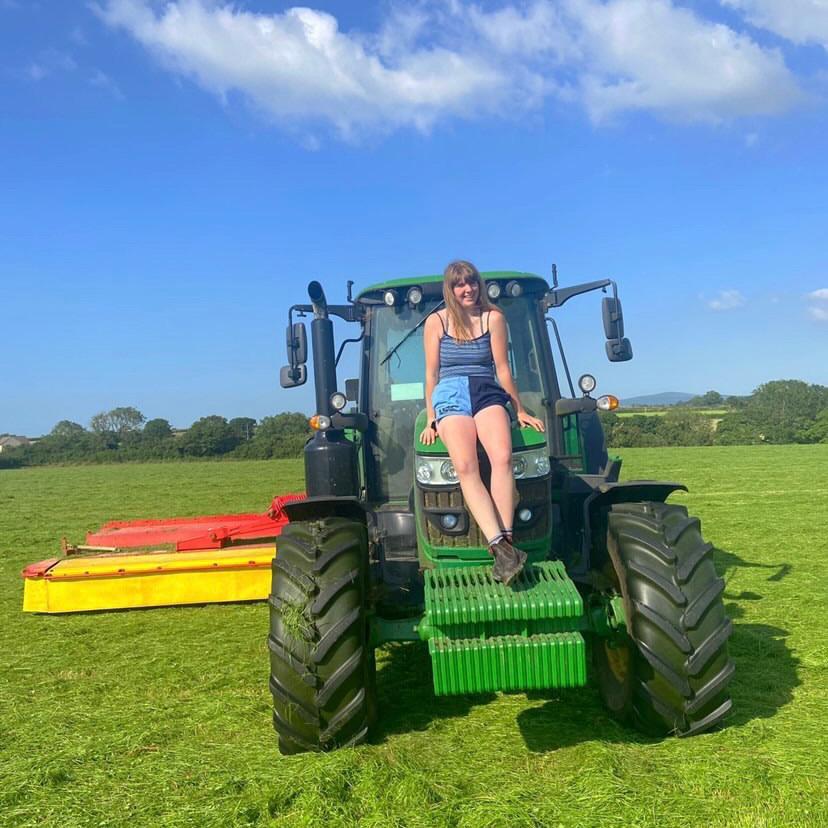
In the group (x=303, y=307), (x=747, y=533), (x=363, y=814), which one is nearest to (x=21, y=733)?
(x=363, y=814)

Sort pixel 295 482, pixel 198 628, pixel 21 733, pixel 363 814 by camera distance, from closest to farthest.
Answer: pixel 363 814 → pixel 21 733 → pixel 198 628 → pixel 295 482

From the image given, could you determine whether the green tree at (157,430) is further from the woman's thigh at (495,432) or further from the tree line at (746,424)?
the woman's thigh at (495,432)

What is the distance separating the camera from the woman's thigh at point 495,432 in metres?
3.72

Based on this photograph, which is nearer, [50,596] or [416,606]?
[416,606]

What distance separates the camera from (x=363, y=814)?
10.5 feet

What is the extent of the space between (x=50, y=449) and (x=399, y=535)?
41.1 meters

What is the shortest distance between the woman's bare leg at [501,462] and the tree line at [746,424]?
27.8 metres

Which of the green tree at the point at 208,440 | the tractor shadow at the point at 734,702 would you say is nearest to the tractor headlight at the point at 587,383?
the tractor shadow at the point at 734,702

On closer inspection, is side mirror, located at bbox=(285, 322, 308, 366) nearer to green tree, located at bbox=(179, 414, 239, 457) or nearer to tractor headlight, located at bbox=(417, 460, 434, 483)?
tractor headlight, located at bbox=(417, 460, 434, 483)

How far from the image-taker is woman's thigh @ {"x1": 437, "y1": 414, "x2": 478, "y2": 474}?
12.2 feet

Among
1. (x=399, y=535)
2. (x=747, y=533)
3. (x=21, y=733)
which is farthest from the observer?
(x=747, y=533)

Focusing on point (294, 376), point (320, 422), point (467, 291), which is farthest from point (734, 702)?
point (294, 376)

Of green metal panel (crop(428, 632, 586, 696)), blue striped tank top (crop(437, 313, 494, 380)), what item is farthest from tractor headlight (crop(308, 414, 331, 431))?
green metal panel (crop(428, 632, 586, 696))

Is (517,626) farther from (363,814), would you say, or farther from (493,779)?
(363,814)
